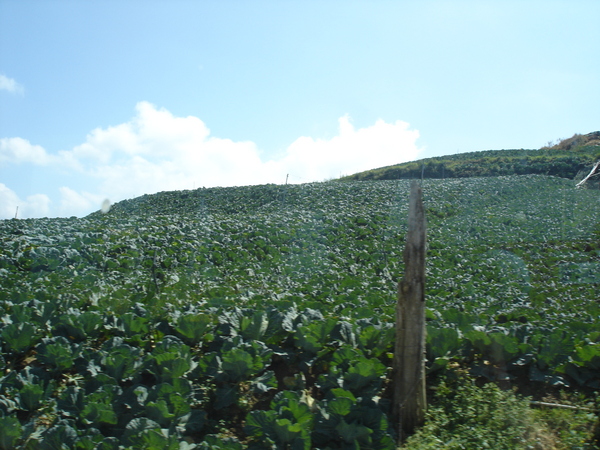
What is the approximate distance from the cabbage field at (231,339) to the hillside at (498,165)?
2047 centimetres

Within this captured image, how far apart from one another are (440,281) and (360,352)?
6.56 metres

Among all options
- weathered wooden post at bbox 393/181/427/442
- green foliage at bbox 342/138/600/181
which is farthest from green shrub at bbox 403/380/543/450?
green foliage at bbox 342/138/600/181

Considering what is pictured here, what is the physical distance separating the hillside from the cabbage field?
67.2ft

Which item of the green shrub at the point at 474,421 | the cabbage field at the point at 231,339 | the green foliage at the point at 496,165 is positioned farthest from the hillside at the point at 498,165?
the green shrub at the point at 474,421

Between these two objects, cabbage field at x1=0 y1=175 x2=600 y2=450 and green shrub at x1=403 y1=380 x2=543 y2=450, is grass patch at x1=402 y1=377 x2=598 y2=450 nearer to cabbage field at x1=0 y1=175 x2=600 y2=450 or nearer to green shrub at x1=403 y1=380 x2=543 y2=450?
green shrub at x1=403 y1=380 x2=543 y2=450

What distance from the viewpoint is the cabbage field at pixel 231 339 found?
11.8ft

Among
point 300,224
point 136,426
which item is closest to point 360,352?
point 136,426

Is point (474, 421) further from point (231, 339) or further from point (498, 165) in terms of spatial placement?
point (498, 165)

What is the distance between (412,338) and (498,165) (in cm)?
3263

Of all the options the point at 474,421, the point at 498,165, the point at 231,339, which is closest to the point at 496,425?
the point at 474,421

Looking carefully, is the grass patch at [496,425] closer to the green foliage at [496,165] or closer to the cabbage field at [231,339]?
the cabbage field at [231,339]

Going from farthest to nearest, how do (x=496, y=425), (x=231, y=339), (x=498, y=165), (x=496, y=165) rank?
(x=496, y=165)
(x=498, y=165)
(x=231, y=339)
(x=496, y=425)

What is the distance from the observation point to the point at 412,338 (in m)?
4.01

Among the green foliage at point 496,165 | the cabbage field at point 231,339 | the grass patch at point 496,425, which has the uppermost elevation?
the green foliage at point 496,165
